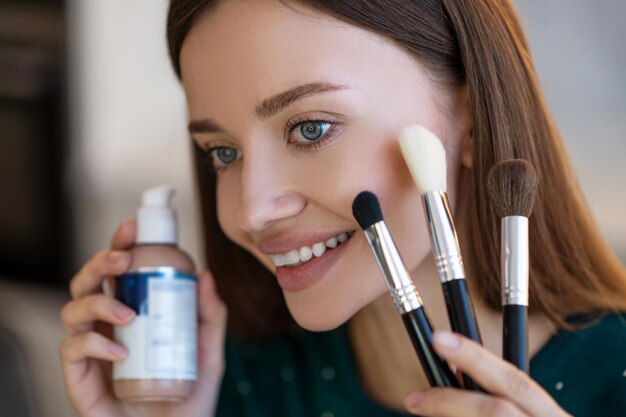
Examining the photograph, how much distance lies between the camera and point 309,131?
689 millimetres

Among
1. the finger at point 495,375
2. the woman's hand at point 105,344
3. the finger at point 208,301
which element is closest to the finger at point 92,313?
the woman's hand at point 105,344

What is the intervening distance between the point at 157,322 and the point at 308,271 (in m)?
0.13

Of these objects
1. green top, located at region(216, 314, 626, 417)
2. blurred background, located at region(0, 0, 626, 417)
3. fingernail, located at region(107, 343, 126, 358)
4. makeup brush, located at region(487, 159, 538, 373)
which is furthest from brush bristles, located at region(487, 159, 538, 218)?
blurred background, located at region(0, 0, 626, 417)

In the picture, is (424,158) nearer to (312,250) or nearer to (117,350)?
(312,250)

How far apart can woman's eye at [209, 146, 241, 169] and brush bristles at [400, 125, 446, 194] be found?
0.64 ft

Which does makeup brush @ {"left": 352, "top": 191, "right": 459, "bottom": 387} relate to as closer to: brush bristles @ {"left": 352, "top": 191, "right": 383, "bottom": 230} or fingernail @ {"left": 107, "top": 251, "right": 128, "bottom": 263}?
brush bristles @ {"left": 352, "top": 191, "right": 383, "bottom": 230}

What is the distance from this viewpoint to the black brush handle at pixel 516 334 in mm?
563

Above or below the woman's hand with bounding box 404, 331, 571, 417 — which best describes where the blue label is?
above

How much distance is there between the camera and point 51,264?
1.27 meters

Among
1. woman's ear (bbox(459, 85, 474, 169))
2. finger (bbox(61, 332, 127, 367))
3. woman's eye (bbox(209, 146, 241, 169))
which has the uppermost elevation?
woman's eye (bbox(209, 146, 241, 169))

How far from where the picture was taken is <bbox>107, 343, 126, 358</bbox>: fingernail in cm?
75

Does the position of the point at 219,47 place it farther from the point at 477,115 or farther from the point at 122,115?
the point at 122,115

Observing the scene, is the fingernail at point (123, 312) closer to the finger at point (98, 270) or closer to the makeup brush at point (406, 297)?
the finger at point (98, 270)

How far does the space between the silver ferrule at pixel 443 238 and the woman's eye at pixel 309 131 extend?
118mm
